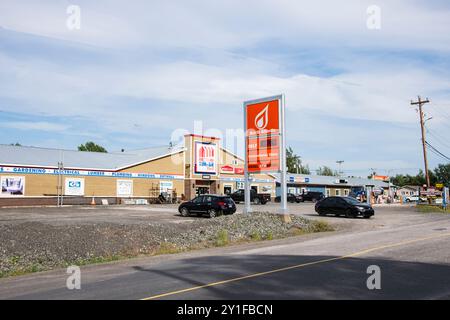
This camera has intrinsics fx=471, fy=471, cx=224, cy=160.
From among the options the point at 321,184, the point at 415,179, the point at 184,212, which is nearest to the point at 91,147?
the point at 321,184

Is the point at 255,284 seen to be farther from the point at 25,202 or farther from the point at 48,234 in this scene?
the point at 25,202

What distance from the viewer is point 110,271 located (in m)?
11.8

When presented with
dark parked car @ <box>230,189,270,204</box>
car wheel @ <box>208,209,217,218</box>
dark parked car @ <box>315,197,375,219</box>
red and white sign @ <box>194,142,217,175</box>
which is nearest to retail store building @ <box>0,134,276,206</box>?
red and white sign @ <box>194,142,217,175</box>

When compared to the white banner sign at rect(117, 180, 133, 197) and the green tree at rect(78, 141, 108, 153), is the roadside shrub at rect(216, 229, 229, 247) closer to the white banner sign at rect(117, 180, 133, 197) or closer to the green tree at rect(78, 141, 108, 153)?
the white banner sign at rect(117, 180, 133, 197)

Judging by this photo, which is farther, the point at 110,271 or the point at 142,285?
the point at 110,271

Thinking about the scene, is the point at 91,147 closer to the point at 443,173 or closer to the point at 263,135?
the point at 263,135

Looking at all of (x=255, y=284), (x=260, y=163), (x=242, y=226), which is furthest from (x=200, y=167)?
(x=255, y=284)

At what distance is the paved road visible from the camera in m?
8.08

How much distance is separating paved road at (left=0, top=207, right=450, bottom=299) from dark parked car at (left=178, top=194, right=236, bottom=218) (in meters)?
15.5

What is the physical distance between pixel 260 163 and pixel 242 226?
15.5 feet

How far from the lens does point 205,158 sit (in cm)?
5728

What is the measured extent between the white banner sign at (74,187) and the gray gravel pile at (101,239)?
84.5 feet

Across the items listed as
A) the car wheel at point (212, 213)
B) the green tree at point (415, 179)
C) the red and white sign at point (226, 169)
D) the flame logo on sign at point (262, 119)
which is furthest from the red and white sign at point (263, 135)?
the green tree at point (415, 179)

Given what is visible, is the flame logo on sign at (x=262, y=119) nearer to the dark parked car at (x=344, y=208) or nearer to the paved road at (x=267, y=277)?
the dark parked car at (x=344, y=208)
